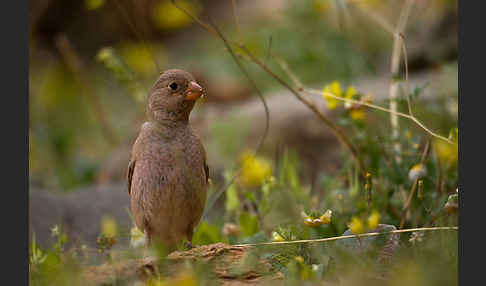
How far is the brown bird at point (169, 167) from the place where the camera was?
364 cm

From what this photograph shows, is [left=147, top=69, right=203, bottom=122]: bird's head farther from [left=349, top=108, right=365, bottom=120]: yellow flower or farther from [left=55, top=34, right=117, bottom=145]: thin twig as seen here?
[left=55, top=34, right=117, bottom=145]: thin twig

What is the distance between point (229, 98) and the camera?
9.53 meters

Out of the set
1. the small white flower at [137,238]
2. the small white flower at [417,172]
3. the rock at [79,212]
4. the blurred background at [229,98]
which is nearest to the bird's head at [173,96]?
the blurred background at [229,98]

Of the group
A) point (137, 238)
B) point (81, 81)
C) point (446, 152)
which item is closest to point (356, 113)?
point (446, 152)

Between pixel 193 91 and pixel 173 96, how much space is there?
6.0 inches

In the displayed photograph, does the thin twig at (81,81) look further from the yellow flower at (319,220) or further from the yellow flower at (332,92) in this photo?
the yellow flower at (319,220)

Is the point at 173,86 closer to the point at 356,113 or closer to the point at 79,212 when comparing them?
the point at 356,113

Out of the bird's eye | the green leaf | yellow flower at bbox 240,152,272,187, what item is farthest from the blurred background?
the bird's eye

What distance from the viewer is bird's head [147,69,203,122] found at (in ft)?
12.1

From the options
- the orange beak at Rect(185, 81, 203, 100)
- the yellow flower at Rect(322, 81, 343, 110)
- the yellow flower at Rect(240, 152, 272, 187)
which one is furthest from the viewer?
the yellow flower at Rect(240, 152, 272, 187)

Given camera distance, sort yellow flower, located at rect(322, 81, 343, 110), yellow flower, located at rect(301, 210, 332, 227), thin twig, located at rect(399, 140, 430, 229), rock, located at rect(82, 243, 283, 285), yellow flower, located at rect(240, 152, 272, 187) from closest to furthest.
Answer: rock, located at rect(82, 243, 283, 285)
yellow flower, located at rect(301, 210, 332, 227)
thin twig, located at rect(399, 140, 430, 229)
yellow flower, located at rect(322, 81, 343, 110)
yellow flower, located at rect(240, 152, 272, 187)

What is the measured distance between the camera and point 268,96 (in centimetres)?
755

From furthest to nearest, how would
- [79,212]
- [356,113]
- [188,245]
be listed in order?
[79,212] < [356,113] < [188,245]

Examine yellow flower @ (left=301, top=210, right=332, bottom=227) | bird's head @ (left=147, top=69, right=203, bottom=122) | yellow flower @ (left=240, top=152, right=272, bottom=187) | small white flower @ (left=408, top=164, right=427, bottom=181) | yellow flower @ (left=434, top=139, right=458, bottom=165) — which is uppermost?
bird's head @ (left=147, top=69, right=203, bottom=122)
